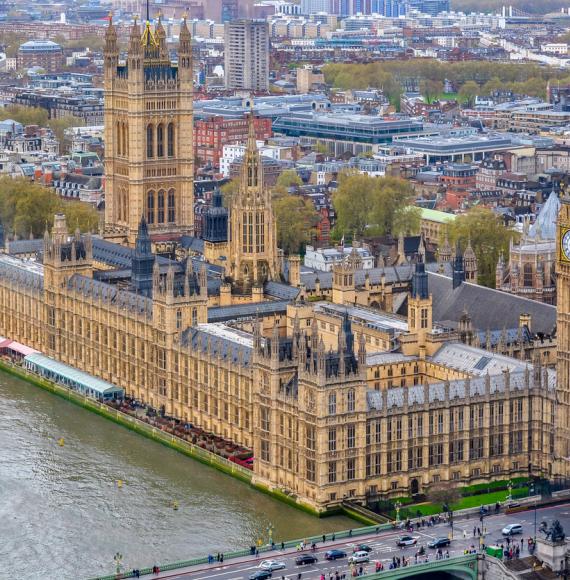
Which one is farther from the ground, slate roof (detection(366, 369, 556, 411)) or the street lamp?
slate roof (detection(366, 369, 556, 411))

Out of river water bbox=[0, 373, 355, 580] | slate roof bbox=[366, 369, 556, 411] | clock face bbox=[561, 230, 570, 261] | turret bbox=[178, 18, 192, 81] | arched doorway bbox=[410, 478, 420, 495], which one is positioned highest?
turret bbox=[178, 18, 192, 81]

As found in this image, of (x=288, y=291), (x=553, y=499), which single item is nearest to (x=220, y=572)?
(x=553, y=499)

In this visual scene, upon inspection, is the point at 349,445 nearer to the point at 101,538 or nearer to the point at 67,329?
the point at 101,538

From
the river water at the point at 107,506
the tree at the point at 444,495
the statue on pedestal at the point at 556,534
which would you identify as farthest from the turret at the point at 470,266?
the statue on pedestal at the point at 556,534

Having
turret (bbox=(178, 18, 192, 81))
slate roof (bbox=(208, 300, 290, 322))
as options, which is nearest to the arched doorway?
slate roof (bbox=(208, 300, 290, 322))

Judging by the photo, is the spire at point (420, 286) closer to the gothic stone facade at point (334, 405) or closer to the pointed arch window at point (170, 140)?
the gothic stone facade at point (334, 405)

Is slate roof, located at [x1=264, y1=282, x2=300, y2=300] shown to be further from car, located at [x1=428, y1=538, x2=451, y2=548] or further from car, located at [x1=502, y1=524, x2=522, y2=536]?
car, located at [x1=428, y1=538, x2=451, y2=548]
